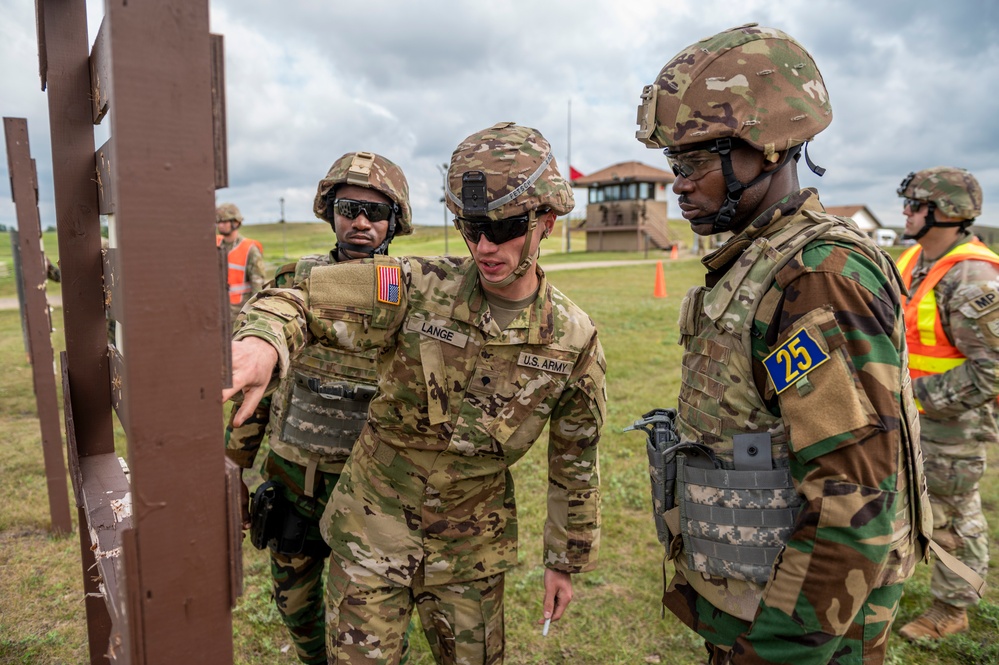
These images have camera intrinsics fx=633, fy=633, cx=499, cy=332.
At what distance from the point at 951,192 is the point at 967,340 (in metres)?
0.95

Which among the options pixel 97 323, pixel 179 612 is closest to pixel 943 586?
pixel 179 612

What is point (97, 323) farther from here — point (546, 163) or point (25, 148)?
point (25, 148)

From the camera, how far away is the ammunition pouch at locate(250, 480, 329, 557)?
2.81m

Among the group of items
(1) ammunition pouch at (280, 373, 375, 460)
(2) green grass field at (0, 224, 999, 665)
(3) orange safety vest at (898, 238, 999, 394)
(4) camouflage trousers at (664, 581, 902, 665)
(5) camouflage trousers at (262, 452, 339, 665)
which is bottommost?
(2) green grass field at (0, 224, 999, 665)

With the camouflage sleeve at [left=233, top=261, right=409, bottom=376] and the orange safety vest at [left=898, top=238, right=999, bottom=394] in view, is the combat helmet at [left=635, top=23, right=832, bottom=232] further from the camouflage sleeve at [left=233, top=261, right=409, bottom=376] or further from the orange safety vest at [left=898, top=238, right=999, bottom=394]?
the orange safety vest at [left=898, top=238, right=999, bottom=394]

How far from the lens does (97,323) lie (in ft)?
6.31

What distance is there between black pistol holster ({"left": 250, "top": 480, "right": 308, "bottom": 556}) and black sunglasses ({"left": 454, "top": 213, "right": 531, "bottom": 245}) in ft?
5.10

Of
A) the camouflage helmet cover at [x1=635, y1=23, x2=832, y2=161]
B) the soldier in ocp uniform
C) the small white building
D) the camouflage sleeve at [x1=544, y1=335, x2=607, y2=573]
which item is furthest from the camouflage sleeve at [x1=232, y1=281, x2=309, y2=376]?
the small white building

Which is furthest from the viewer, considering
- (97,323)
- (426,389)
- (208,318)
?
(426,389)

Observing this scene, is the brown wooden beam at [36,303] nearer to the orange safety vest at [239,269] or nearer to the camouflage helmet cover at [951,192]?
the orange safety vest at [239,269]

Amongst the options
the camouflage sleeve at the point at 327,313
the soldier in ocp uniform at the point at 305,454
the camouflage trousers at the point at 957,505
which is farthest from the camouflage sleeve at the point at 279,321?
the camouflage trousers at the point at 957,505

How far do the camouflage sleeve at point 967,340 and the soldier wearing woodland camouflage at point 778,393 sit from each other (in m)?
2.20

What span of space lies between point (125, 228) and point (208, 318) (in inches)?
7.3

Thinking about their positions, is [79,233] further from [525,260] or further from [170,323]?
[525,260]
